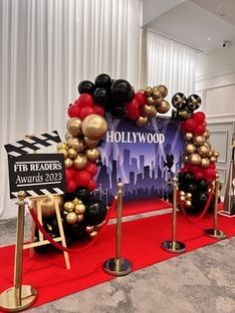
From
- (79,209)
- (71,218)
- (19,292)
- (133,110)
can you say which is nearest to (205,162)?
(133,110)

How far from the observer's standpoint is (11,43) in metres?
4.20

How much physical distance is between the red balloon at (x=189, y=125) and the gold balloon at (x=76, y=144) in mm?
1868

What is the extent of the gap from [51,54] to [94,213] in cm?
315

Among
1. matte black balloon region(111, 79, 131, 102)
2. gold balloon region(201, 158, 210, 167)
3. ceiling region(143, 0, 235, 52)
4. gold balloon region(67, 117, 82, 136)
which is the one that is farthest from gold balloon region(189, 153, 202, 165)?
ceiling region(143, 0, 235, 52)

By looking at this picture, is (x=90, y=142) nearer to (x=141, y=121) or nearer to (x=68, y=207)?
(x=68, y=207)

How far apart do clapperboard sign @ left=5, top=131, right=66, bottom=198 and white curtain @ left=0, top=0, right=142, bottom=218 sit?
2122mm

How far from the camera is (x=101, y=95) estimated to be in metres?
3.08

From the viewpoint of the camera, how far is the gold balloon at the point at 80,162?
9.71ft

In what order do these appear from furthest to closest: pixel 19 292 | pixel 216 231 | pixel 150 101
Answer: pixel 150 101 < pixel 216 231 < pixel 19 292

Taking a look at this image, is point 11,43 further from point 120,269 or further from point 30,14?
point 120,269

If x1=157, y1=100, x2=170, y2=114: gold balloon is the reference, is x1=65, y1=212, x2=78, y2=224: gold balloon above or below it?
below

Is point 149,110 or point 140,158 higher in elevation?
point 149,110

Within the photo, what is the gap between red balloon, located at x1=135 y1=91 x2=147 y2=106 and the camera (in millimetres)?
3466

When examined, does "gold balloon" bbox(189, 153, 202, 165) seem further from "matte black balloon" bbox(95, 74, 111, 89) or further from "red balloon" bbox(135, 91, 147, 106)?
"matte black balloon" bbox(95, 74, 111, 89)
